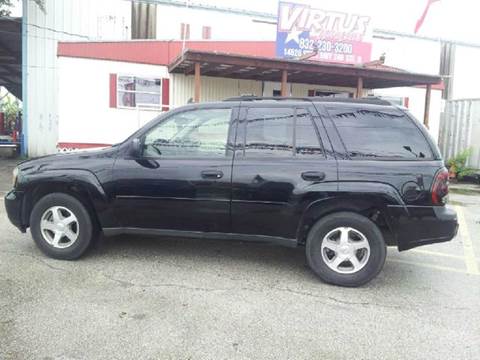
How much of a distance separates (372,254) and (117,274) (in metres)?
2.49

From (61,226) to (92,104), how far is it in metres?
9.41

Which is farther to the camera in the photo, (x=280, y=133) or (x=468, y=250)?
(x=468, y=250)

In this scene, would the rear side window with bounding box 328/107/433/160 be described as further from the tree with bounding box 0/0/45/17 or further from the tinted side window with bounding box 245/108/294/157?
the tree with bounding box 0/0/45/17

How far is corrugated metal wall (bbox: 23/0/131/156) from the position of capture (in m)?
15.5

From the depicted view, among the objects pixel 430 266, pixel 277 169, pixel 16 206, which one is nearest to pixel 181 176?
pixel 277 169

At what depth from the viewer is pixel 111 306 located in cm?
381

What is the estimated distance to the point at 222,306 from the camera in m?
3.88

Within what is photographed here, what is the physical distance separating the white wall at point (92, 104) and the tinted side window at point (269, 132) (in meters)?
9.51

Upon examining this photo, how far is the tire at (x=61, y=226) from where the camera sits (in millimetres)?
4809

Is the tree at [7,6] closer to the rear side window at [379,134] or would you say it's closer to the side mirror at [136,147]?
the side mirror at [136,147]

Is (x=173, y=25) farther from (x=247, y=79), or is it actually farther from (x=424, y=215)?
(x=424, y=215)

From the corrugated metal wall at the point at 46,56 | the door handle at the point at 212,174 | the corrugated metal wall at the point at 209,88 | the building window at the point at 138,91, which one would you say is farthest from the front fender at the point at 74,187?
the corrugated metal wall at the point at 46,56

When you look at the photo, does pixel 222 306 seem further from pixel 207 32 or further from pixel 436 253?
pixel 207 32

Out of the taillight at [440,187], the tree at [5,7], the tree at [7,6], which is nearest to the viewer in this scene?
the taillight at [440,187]
